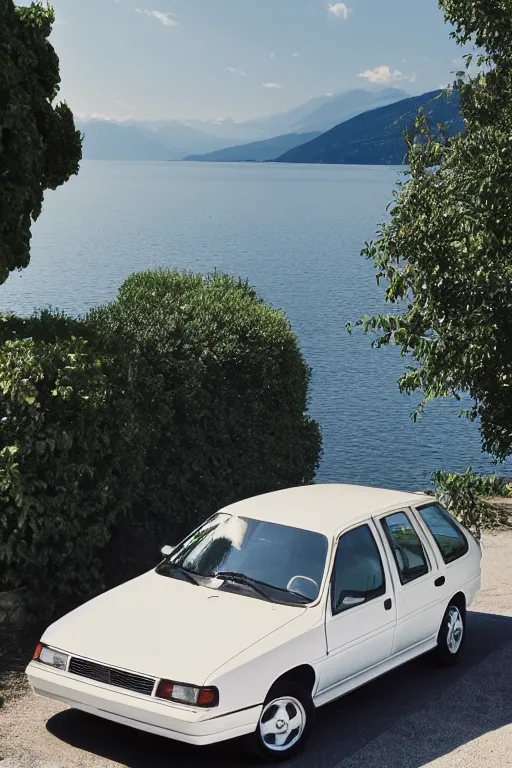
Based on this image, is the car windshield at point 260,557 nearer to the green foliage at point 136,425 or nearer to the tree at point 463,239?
the green foliage at point 136,425

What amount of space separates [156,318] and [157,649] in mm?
7124

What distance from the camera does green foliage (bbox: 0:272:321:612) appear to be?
10.0m

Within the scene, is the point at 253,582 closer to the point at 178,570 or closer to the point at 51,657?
the point at 178,570

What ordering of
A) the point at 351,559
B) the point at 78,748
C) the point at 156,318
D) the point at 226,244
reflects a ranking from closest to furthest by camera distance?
the point at 78,748 → the point at 351,559 → the point at 156,318 → the point at 226,244

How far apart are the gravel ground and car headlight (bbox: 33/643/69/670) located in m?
0.58

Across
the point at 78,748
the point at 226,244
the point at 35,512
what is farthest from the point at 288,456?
the point at 226,244

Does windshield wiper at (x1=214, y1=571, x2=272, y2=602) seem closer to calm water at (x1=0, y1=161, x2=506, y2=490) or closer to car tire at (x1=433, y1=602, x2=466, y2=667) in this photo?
car tire at (x1=433, y1=602, x2=466, y2=667)

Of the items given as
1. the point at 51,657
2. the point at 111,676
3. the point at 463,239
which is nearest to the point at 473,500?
the point at 463,239

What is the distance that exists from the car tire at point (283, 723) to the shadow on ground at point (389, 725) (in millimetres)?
139

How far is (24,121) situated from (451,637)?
7.95 meters

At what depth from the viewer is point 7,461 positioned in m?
9.78

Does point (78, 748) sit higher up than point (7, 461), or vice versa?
point (7, 461)

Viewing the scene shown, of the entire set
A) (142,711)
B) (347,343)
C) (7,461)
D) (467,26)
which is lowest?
(347,343)

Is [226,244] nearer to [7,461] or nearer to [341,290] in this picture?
[341,290]
